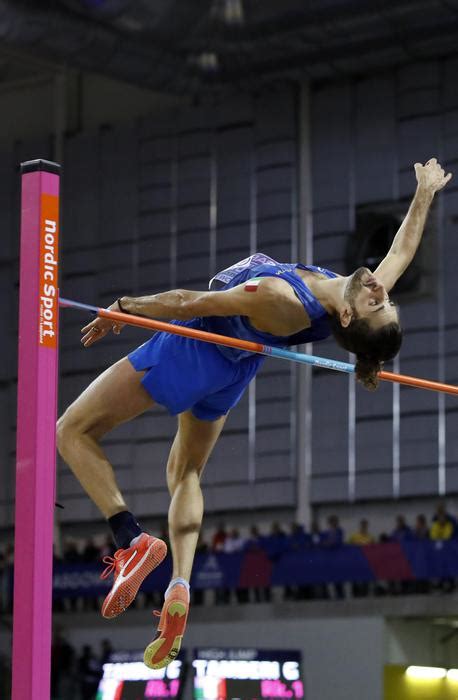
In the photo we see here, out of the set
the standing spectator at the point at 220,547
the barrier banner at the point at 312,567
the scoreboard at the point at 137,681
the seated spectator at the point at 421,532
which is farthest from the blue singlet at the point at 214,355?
the standing spectator at the point at 220,547

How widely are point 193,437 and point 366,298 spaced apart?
970 millimetres

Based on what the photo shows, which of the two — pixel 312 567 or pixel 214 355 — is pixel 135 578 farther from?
pixel 312 567

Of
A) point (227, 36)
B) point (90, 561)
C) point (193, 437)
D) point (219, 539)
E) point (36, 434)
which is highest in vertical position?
point (227, 36)

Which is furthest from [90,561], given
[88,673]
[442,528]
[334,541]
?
[442,528]

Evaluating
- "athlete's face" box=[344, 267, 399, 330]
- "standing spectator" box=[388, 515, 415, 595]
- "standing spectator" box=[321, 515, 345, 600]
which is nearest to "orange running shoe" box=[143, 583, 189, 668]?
"athlete's face" box=[344, 267, 399, 330]

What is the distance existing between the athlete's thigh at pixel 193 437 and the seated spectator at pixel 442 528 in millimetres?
8736

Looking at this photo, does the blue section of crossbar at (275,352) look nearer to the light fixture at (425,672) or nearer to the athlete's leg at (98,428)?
the athlete's leg at (98,428)

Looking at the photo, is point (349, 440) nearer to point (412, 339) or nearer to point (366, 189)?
point (412, 339)

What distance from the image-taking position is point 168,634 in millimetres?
4832

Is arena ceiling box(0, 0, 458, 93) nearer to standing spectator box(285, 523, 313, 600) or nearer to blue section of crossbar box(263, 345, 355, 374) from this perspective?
standing spectator box(285, 523, 313, 600)

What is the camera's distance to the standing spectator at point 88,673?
43.0 ft

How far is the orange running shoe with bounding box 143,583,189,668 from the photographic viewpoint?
4.81 meters

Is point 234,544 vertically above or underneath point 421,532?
above

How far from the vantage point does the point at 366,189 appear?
→ 17.0m
